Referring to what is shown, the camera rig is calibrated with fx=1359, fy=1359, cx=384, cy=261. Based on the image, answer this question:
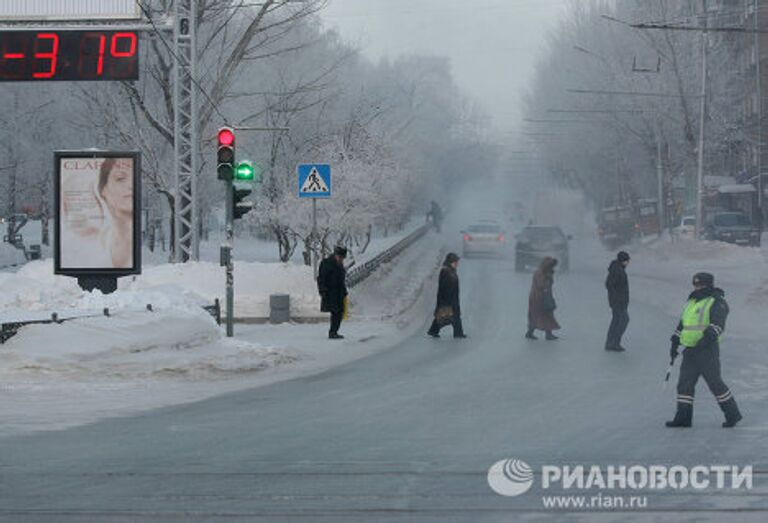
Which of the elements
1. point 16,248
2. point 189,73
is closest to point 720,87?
point 16,248

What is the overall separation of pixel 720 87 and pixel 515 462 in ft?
192

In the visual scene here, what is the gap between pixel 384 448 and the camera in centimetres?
1185

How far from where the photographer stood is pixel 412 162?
82750 mm

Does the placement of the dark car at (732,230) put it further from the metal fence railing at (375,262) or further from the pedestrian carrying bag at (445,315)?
the pedestrian carrying bag at (445,315)

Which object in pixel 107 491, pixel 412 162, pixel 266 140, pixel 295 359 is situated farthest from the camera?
pixel 412 162

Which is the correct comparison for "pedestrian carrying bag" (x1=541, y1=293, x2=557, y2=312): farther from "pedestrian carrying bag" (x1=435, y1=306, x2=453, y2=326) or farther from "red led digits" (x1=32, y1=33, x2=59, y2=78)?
"red led digits" (x1=32, y1=33, x2=59, y2=78)

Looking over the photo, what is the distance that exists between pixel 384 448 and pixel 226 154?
10810 millimetres

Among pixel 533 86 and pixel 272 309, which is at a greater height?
pixel 533 86

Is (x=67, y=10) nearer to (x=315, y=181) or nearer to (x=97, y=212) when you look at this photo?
(x=97, y=212)

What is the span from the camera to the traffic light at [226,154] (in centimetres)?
2170

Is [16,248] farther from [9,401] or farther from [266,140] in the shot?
[9,401]

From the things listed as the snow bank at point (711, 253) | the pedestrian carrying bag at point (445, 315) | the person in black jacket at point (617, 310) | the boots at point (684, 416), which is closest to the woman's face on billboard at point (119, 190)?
the pedestrian carrying bag at point (445, 315)

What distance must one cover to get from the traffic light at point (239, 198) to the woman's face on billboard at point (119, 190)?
201cm

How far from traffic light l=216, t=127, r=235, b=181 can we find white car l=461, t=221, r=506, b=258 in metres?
37.5
